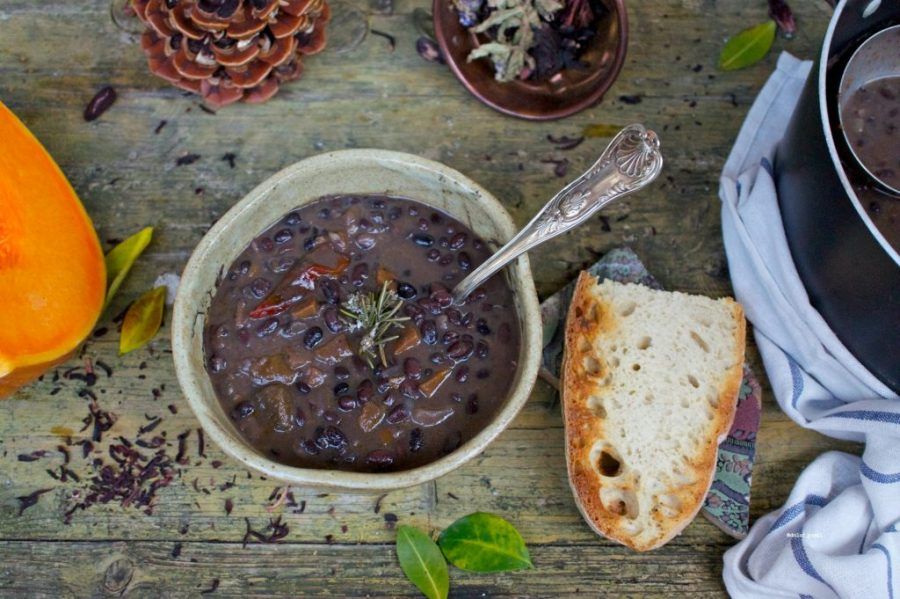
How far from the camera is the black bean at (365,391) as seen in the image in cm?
158

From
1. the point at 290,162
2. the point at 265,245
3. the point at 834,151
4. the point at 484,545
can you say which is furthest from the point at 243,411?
the point at 834,151

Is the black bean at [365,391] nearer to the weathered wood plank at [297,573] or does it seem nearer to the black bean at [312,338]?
the black bean at [312,338]

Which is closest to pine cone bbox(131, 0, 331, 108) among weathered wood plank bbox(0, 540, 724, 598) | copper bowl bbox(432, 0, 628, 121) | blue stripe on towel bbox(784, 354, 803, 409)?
copper bowl bbox(432, 0, 628, 121)

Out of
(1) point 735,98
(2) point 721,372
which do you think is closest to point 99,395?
(2) point 721,372

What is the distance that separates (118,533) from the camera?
1.75 meters

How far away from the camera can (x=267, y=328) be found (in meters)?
1.60

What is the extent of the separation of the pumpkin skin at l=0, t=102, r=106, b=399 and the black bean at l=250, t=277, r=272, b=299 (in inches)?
13.3

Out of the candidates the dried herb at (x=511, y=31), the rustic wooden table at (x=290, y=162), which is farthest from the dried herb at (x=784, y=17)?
the dried herb at (x=511, y=31)

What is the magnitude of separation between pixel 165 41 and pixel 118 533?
3.59 feet

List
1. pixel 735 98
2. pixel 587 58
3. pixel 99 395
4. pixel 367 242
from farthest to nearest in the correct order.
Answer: pixel 735 98
pixel 587 58
pixel 99 395
pixel 367 242

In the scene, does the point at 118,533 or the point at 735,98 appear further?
the point at 735,98

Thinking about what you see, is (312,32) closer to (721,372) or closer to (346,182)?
(346,182)

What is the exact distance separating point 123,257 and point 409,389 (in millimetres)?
767

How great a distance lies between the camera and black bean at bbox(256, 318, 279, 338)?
5.27 ft
